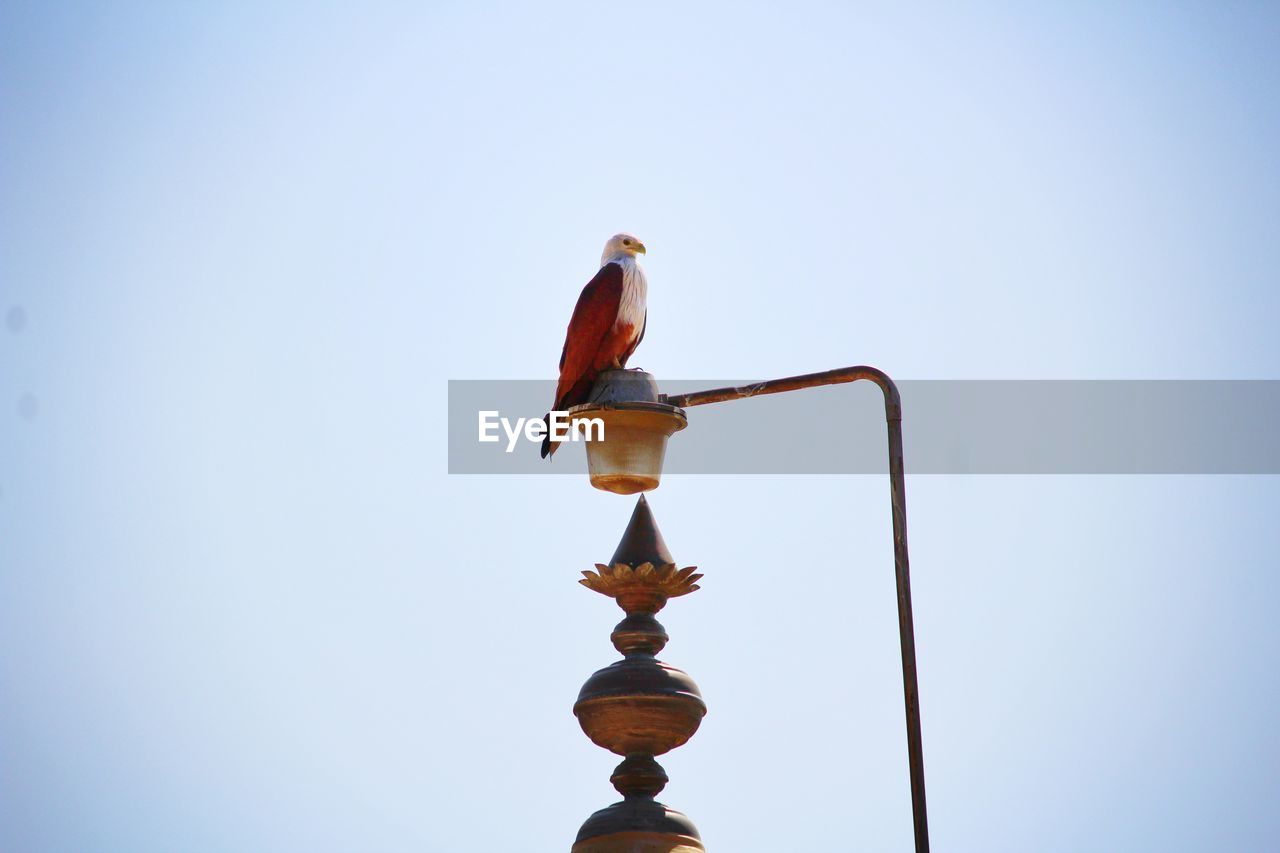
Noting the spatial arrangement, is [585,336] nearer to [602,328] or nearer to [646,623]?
[602,328]

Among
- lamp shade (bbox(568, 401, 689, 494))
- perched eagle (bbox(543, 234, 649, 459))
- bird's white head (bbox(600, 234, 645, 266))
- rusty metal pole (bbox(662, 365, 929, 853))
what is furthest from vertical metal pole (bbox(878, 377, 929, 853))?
bird's white head (bbox(600, 234, 645, 266))

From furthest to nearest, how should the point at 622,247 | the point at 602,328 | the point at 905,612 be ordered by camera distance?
1. the point at 622,247
2. the point at 602,328
3. the point at 905,612

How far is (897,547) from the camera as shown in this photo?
19.6 feet

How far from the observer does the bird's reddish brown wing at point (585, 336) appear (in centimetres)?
805

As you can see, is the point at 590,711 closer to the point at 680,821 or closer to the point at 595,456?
the point at 680,821

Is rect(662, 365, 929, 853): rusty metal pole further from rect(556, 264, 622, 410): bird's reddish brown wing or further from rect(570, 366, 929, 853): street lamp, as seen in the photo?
rect(556, 264, 622, 410): bird's reddish brown wing

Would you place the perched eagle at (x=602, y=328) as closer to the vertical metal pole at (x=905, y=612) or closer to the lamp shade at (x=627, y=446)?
the lamp shade at (x=627, y=446)

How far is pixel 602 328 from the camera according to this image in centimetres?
859

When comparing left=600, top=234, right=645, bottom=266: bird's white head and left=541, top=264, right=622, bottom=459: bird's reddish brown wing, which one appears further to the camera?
left=600, top=234, right=645, bottom=266: bird's white head

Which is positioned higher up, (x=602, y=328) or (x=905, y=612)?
(x=602, y=328)

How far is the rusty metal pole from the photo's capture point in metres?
5.56

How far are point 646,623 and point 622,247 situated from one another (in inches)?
176

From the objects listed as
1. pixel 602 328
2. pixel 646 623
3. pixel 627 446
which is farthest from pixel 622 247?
pixel 646 623

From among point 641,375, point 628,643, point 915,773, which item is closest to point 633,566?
point 628,643
